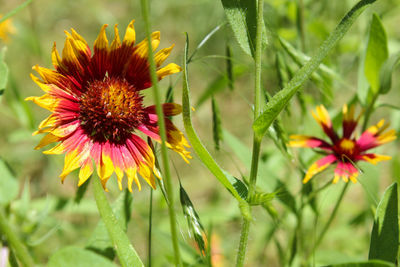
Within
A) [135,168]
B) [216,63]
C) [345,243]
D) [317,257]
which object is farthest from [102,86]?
[216,63]

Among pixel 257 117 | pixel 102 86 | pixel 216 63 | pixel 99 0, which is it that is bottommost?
pixel 257 117

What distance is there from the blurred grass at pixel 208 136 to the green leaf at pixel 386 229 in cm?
15

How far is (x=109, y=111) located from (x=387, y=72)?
674 millimetres

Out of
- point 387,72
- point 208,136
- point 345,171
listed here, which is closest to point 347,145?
point 345,171

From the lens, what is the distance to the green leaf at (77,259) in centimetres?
79

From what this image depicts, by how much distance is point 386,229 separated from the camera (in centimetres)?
88

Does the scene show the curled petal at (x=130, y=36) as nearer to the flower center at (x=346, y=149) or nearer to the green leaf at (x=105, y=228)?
the green leaf at (x=105, y=228)

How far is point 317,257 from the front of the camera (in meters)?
1.55

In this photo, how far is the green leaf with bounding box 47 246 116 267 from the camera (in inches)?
30.9

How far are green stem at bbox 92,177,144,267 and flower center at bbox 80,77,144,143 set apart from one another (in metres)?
0.24

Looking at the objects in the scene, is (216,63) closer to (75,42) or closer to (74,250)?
(75,42)

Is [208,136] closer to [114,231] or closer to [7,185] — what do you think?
[7,185]

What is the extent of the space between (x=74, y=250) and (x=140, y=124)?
368mm

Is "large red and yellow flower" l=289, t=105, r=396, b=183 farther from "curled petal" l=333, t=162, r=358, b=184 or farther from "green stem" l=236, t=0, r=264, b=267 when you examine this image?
"green stem" l=236, t=0, r=264, b=267
